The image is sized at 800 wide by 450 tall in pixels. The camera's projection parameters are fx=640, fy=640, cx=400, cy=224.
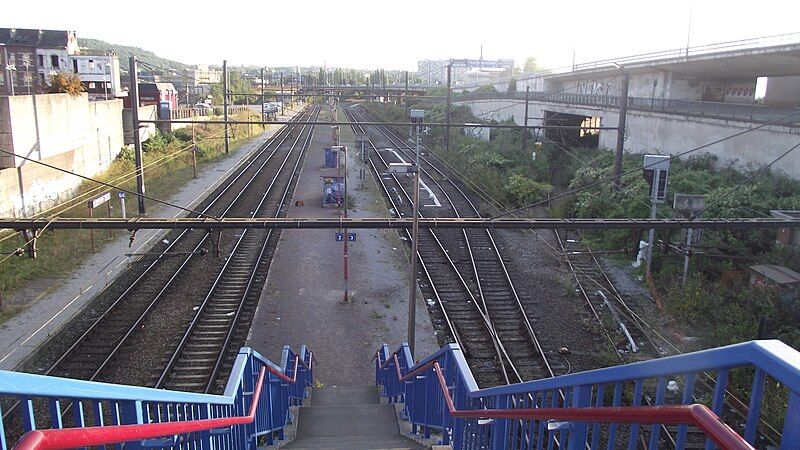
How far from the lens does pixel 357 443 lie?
6.91 m

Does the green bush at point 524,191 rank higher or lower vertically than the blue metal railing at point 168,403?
lower

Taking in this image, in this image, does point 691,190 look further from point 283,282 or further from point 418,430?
point 418,430

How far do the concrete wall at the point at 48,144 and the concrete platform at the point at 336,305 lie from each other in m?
8.51

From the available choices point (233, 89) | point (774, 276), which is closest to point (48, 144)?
point (774, 276)

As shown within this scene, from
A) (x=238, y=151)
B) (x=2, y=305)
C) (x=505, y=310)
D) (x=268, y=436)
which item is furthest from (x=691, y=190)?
(x=238, y=151)

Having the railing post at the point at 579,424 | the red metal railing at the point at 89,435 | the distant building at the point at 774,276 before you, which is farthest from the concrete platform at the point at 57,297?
the distant building at the point at 774,276

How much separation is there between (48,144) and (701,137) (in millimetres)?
24312

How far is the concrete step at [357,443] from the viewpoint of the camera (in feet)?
21.4

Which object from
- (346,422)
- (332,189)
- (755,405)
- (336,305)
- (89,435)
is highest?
A: (755,405)

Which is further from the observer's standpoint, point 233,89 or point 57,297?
point 233,89

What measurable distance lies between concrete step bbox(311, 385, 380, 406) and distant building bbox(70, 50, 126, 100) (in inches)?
1601

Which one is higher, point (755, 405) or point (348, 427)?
point (755, 405)

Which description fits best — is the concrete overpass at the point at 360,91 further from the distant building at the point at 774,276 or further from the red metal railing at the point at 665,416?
the red metal railing at the point at 665,416

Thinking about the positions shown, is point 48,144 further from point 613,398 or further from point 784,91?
point 784,91
